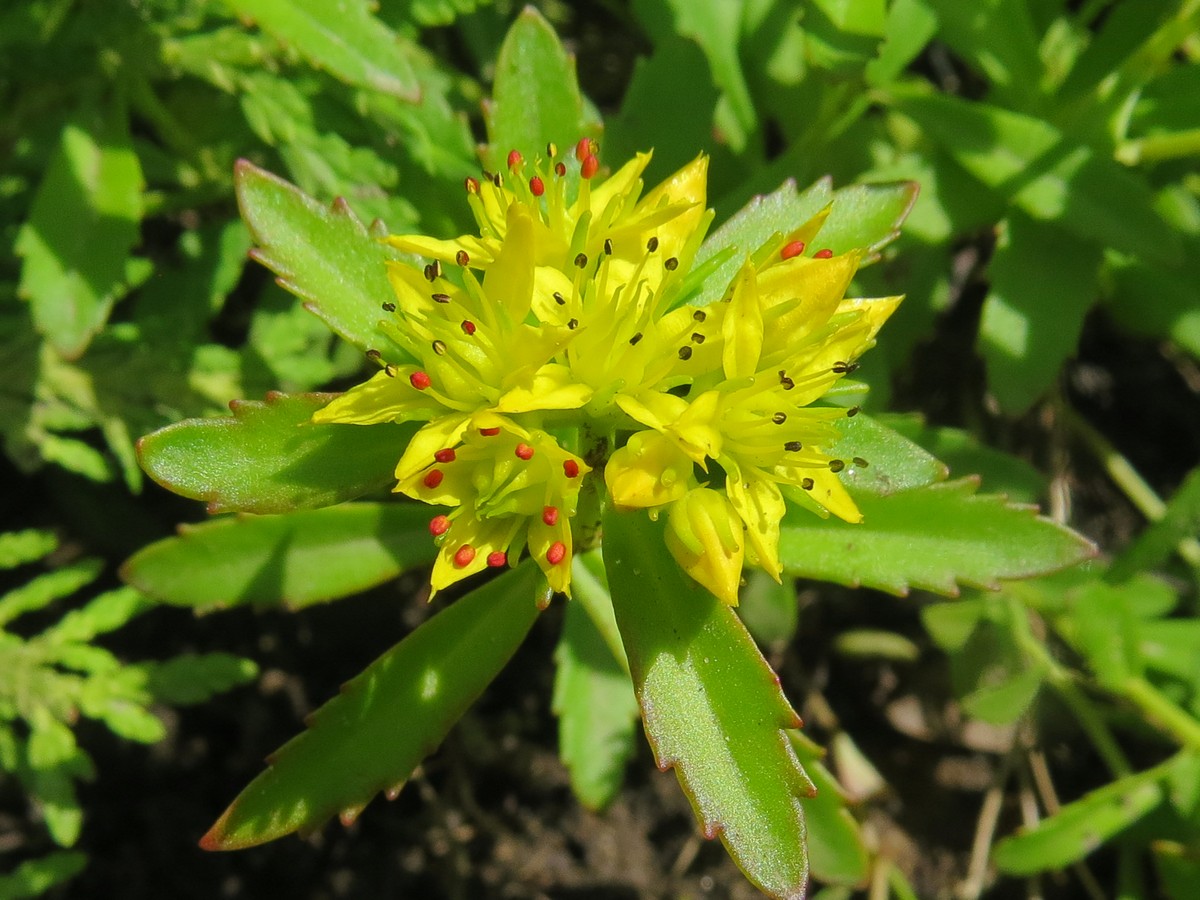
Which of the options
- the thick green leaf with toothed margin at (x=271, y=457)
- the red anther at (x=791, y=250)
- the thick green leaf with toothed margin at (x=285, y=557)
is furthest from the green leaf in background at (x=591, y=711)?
the red anther at (x=791, y=250)

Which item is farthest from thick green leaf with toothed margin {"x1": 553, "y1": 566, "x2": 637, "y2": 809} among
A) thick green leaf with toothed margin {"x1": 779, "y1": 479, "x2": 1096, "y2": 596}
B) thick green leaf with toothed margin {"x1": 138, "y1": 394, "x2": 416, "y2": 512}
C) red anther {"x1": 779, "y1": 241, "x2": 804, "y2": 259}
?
red anther {"x1": 779, "y1": 241, "x2": 804, "y2": 259}

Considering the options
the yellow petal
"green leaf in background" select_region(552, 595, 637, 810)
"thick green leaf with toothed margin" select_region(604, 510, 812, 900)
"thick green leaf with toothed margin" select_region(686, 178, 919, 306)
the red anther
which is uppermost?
the red anther

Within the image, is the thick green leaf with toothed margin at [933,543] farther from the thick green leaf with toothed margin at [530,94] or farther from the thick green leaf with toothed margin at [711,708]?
the thick green leaf with toothed margin at [530,94]

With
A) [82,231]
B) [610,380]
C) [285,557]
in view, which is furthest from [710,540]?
[82,231]

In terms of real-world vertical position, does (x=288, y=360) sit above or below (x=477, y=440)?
below

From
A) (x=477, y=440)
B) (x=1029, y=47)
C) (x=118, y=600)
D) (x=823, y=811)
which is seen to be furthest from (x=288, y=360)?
(x=1029, y=47)

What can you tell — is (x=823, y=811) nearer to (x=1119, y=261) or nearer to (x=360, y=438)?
(x=360, y=438)

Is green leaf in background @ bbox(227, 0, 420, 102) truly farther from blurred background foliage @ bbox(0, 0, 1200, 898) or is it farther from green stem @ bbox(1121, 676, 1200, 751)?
green stem @ bbox(1121, 676, 1200, 751)

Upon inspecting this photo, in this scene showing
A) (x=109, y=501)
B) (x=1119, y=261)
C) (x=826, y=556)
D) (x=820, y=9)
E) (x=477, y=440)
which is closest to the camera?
(x=477, y=440)
